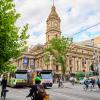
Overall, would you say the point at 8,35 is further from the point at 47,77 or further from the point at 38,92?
the point at 47,77

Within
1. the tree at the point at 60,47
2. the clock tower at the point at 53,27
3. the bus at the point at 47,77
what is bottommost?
the bus at the point at 47,77

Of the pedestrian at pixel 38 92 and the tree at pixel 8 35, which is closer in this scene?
the pedestrian at pixel 38 92

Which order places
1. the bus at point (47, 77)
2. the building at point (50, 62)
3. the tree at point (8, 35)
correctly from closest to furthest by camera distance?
the tree at point (8, 35), the bus at point (47, 77), the building at point (50, 62)

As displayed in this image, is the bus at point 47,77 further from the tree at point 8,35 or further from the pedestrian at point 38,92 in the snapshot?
the pedestrian at point 38,92

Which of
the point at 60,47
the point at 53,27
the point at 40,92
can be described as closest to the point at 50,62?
the point at 53,27

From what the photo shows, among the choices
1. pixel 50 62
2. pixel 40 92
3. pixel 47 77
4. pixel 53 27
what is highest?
pixel 53 27

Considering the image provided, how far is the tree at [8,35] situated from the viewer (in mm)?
16344

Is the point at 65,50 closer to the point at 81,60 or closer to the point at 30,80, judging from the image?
the point at 30,80

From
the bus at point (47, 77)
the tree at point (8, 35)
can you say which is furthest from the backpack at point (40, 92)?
the bus at point (47, 77)

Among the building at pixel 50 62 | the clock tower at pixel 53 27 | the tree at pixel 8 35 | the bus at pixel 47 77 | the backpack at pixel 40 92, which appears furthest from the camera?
the building at pixel 50 62

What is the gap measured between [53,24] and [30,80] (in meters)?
73.3

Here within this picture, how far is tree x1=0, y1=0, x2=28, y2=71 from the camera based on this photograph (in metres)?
16.3

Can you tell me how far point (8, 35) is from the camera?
53.8 feet

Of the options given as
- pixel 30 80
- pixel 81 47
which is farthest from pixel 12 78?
pixel 81 47
